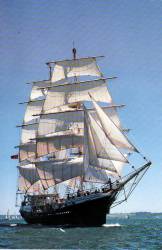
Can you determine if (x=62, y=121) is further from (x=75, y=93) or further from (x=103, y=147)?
(x=103, y=147)

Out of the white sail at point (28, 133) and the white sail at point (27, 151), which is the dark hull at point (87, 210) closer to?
the white sail at point (27, 151)

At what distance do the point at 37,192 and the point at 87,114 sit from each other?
51.5ft

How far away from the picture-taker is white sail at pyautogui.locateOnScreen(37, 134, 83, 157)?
41.3 metres

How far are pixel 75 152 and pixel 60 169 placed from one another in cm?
333

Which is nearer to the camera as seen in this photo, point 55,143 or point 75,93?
point 75,93

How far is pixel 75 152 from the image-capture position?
43406mm

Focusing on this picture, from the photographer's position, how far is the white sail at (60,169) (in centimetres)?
3947

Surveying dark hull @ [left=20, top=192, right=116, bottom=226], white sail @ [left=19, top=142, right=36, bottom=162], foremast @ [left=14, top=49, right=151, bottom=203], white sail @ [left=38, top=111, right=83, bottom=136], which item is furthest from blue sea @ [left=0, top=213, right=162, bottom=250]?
white sail @ [left=19, top=142, right=36, bottom=162]

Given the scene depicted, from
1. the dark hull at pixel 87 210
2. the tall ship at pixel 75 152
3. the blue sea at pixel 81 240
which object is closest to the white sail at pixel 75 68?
the tall ship at pixel 75 152

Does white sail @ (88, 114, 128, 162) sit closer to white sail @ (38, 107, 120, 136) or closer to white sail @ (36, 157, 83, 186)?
white sail @ (36, 157, 83, 186)

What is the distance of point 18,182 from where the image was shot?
167 feet

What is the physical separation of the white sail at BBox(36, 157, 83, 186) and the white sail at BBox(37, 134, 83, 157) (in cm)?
130

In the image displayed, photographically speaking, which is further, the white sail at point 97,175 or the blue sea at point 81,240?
the white sail at point 97,175

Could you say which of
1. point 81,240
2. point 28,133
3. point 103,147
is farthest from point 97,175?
point 28,133
